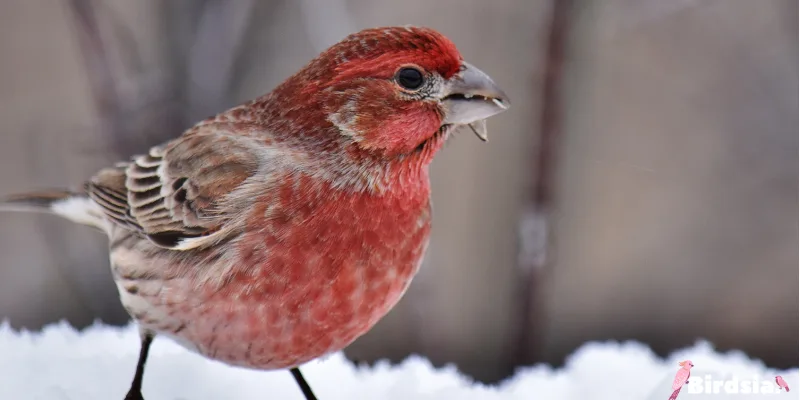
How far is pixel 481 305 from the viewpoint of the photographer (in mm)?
4465

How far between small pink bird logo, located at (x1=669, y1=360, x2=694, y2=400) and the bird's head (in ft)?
4.07

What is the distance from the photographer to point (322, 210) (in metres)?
2.64

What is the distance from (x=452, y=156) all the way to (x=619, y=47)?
0.84m

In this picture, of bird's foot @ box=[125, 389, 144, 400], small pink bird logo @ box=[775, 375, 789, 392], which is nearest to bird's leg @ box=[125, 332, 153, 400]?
bird's foot @ box=[125, 389, 144, 400]

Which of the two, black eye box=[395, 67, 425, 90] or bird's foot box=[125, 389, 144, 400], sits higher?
black eye box=[395, 67, 425, 90]

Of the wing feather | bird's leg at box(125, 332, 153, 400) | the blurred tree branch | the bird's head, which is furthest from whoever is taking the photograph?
the blurred tree branch

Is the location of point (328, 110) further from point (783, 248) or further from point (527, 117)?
point (783, 248)

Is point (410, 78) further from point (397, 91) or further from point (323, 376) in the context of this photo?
point (323, 376)

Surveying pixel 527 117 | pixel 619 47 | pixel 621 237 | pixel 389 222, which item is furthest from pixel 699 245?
pixel 389 222

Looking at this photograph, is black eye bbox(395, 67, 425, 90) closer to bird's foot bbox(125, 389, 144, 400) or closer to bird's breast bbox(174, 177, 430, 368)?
bird's breast bbox(174, 177, 430, 368)

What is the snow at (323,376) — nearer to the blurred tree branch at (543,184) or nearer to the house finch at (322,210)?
the blurred tree branch at (543,184)

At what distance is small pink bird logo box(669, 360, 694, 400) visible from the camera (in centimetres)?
329

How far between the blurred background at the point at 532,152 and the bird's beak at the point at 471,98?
660 millimetres

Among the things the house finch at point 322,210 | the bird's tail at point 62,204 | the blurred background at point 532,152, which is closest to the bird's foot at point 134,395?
the house finch at point 322,210
